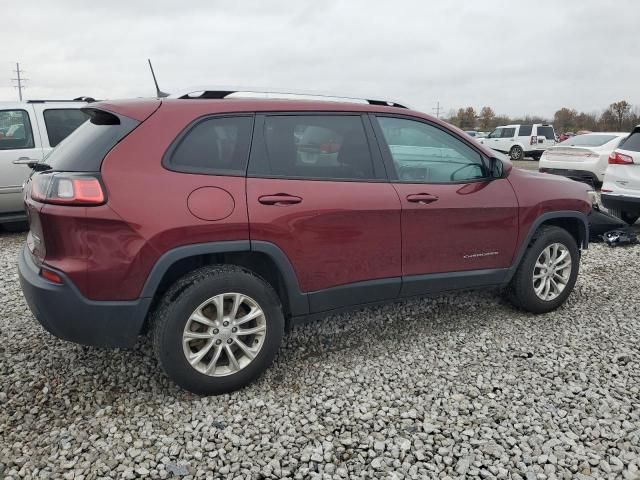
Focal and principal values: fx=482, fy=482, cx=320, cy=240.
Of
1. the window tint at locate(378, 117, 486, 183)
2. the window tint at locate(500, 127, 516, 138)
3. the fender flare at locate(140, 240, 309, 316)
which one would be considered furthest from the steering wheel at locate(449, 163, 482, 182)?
the window tint at locate(500, 127, 516, 138)

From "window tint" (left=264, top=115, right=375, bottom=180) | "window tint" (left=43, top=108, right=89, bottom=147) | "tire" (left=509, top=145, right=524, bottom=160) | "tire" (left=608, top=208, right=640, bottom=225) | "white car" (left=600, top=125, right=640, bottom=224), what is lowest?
"tire" (left=608, top=208, right=640, bottom=225)

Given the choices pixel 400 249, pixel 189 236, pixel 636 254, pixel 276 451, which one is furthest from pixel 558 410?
pixel 636 254

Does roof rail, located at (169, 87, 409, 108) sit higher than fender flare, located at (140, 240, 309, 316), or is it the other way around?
roof rail, located at (169, 87, 409, 108)

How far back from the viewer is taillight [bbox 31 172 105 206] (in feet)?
7.96

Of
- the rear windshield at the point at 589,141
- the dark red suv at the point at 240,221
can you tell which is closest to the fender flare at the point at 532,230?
the dark red suv at the point at 240,221

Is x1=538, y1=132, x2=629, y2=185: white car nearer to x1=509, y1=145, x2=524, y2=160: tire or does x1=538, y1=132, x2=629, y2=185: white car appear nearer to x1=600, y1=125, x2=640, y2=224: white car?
x1=600, y1=125, x2=640, y2=224: white car

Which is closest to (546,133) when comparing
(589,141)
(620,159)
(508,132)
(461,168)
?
(508,132)

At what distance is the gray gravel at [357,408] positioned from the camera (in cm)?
230

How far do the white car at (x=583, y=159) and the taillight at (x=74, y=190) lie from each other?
1044 centimetres

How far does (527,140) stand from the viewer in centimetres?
2256

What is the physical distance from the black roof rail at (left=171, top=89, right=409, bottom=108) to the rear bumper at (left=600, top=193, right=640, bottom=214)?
4748mm

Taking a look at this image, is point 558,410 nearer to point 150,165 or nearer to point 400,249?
point 400,249

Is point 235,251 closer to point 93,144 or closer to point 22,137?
point 93,144

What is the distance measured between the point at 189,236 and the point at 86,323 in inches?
27.4
